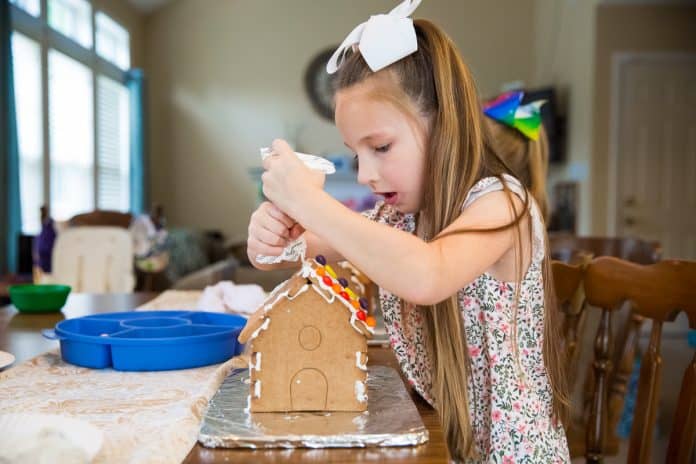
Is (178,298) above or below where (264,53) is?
below

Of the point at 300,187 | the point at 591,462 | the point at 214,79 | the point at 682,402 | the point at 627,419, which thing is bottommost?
the point at 627,419

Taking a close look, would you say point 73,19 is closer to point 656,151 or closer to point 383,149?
point 656,151

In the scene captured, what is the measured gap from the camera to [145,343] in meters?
1.01

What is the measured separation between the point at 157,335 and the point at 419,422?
0.51 m

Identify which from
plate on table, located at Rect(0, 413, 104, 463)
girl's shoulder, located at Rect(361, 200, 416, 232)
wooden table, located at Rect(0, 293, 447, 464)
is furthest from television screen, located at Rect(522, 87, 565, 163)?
plate on table, located at Rect(0, 413, 104, 463)

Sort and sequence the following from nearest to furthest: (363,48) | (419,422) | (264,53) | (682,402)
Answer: (419,422)
(363,48)
(682,402)
(264,53)

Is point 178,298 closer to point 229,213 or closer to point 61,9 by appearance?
point 61,9

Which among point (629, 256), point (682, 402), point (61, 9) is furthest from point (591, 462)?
point (61, 9)

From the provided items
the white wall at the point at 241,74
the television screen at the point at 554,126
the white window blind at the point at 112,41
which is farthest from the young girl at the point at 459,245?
the white wall at the point at 241,74

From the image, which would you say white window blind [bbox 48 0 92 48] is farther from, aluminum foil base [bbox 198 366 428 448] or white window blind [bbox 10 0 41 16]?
aluminum foil base [bbox 198 366 428 448]

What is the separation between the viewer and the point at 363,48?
95cm

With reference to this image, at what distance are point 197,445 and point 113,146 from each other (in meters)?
6.62

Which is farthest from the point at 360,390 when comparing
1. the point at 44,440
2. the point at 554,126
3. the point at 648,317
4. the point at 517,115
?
the point at 554,126

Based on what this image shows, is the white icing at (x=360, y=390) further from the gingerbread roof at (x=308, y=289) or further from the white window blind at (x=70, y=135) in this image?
the white window blind at (x=70, y=135)
